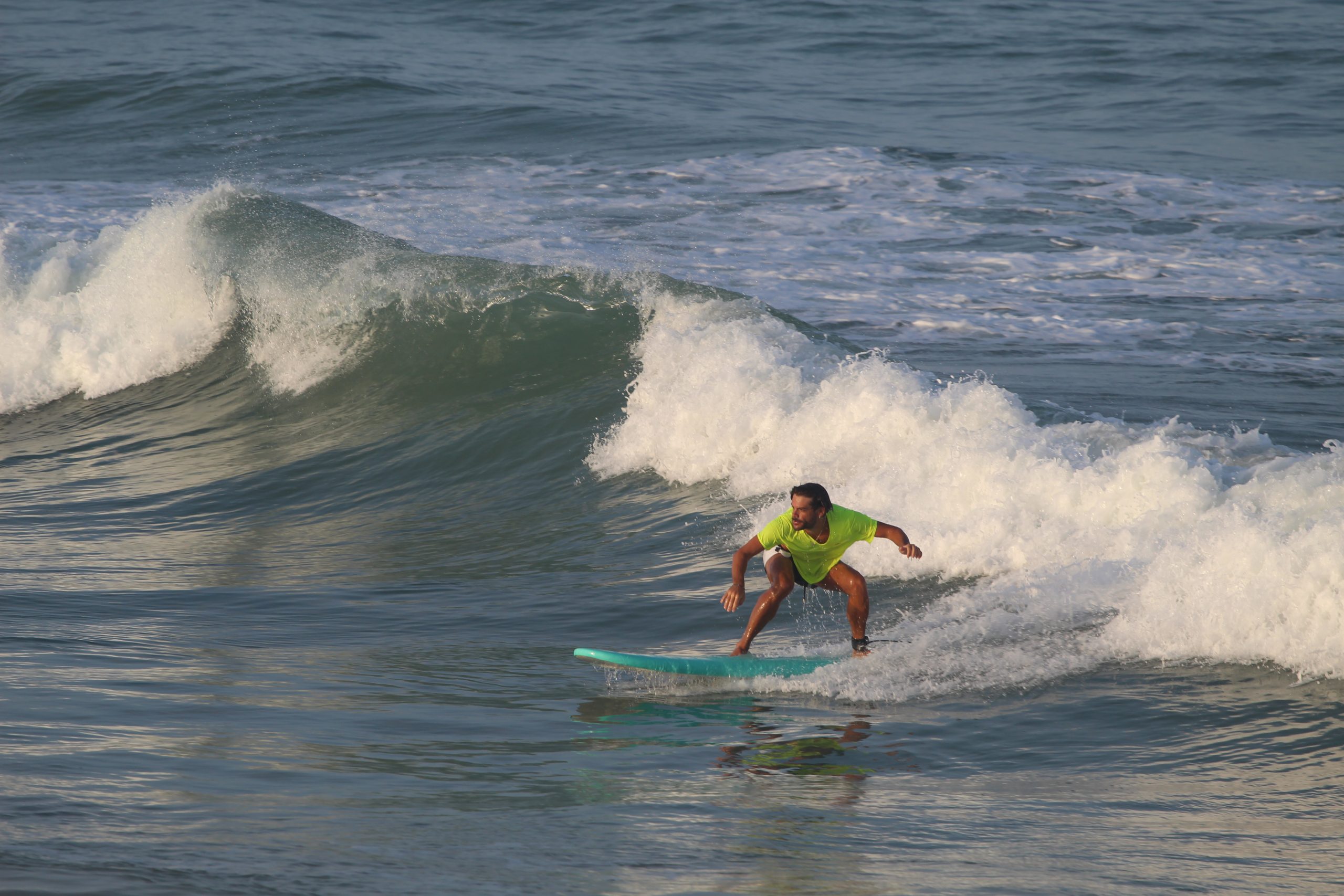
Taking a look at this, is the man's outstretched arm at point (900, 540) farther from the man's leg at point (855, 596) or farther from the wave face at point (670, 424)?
the wave face at point (670, 424)

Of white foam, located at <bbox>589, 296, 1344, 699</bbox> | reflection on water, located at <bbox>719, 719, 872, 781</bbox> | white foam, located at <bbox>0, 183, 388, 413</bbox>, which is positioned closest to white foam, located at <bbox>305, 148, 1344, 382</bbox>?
white foam, located at <bbox>0, 183, 388, 413</bbox>

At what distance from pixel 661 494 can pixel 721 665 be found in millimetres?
3717

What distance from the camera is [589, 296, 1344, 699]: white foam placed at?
664cm

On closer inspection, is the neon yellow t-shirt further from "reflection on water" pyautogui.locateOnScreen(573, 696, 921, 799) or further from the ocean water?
"reflection on water" pyautogui.locateOnScreen(573, 696, 921, 799)

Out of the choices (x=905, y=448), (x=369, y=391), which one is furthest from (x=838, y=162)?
(x=905, y=448)

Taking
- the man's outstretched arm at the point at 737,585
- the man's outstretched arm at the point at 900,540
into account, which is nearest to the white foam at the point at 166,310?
the man's outstretched arm at the point at 737,585

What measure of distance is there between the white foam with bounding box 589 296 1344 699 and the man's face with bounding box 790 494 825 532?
72 cm

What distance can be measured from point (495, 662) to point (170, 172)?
18633 millimetres

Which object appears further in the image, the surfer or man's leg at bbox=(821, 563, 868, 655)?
man's leg at bbox=(821, 563, 868, 655)

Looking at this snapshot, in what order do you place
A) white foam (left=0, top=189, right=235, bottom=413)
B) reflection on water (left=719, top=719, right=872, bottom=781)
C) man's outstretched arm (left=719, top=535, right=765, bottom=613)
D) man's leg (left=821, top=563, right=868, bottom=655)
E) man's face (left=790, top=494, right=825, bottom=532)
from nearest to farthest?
reflection on water (left=719, top=719, right=872, bottom=781) → man's outstretched arm (left=719, top=535, right=765, bottom=613) → man's face (left=790, top=494, right=825, bottom=532) → man's leg (left=821, top=563, right=868, bottom=655) → white foam (left=0, top=189, right=235, bottom=413)

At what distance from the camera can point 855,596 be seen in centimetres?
682

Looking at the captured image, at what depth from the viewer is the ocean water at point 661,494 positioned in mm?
4766

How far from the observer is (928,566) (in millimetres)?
8086

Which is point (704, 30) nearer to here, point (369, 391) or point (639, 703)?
point (369, 391)
